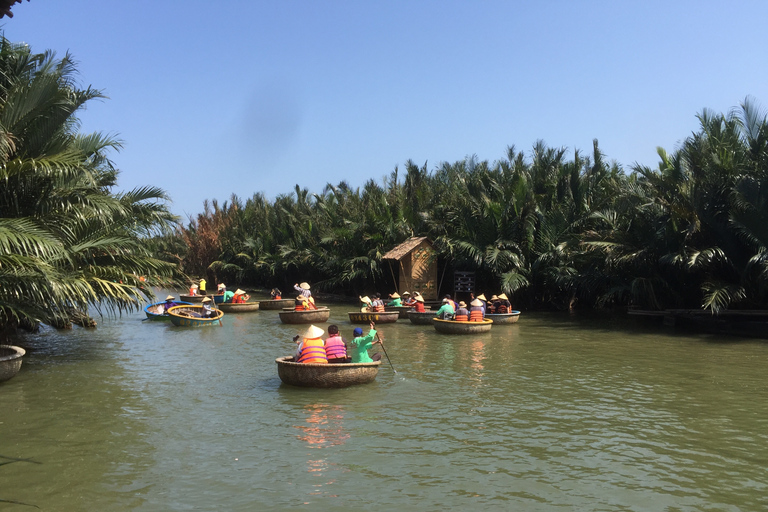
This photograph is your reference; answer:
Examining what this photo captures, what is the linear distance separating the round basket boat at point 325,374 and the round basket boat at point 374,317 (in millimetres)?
11146

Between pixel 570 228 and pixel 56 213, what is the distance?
20.3m

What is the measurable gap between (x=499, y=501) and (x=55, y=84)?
1158cm

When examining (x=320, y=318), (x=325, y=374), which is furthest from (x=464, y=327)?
(x=325, y=374)

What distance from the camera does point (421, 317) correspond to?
24047mm

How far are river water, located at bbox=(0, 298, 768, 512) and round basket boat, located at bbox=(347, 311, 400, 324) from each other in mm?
6957

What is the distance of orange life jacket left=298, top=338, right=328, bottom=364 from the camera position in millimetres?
12555

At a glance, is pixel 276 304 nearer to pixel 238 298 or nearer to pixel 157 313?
pixel 238 298

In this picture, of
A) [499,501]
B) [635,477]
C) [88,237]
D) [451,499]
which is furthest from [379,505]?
[88,237]

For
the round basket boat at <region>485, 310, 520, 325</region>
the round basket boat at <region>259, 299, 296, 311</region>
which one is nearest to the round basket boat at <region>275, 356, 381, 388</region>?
the round basket boat at <region>485, 310, 520, 325</region>

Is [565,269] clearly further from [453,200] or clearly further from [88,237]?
[88,237]

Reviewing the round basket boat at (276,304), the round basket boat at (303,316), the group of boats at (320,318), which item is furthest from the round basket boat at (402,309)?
the round basket boat at (276,304)

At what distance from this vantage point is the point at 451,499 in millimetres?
7113

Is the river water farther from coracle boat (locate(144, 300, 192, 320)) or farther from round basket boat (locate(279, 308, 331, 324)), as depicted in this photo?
coracle boat (locate(144, 300, 192, 320))

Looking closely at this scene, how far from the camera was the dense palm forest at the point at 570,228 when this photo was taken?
20.4 m
